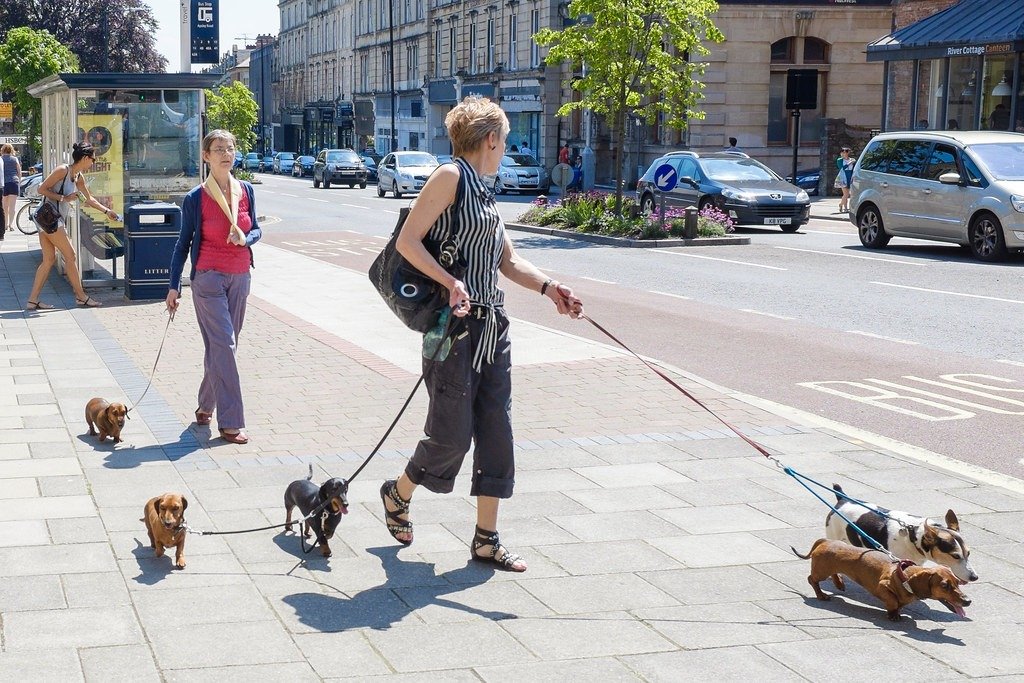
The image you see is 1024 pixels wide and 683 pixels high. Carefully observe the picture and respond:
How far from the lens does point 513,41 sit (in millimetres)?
59156

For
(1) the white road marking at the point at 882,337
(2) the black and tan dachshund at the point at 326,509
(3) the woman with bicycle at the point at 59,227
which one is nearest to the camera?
(2) the black and tan dachshund at the point at 326,509

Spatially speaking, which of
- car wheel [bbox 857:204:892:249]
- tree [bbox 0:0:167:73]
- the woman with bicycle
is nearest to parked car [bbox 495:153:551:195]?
tree [bbox 0:0:167:73]

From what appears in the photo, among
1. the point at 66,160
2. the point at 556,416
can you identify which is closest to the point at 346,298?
the point at 66,160

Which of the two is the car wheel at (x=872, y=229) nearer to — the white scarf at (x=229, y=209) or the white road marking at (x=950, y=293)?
the white road marking at (x=950, y=293)

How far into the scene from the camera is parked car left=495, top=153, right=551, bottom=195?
146 ft

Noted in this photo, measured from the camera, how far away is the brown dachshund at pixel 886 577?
184 inches

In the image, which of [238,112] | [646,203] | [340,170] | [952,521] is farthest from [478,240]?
[238,112]

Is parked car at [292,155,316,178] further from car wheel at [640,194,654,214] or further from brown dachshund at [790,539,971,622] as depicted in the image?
brown dachshund at [790,539,971,622]

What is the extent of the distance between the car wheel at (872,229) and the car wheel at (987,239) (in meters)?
2.21

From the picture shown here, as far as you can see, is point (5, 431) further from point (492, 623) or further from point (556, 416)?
point (492, 623)

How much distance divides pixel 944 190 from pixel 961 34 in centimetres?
1499

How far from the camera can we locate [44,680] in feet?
13.3

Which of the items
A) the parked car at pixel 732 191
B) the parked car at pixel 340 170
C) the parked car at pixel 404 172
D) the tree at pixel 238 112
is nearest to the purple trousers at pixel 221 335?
the parked car at pixel 732 191

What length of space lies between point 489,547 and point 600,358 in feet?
17.4
